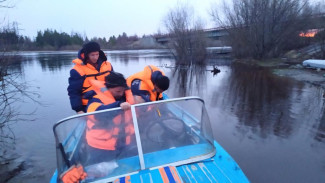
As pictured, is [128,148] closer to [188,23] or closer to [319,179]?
[319,179]

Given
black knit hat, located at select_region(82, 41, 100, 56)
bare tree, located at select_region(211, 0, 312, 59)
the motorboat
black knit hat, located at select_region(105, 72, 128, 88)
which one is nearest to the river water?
the motorboat

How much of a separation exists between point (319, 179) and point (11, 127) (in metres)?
7.69

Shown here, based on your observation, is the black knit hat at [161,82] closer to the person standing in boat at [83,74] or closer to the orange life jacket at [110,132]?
the orange life jacket at [110,132]

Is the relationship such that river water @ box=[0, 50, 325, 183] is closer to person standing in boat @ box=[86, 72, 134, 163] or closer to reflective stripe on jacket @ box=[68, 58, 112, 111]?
reflective stripe on jacket @ box=[68, 58, 112, 111]

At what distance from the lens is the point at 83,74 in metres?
3.09

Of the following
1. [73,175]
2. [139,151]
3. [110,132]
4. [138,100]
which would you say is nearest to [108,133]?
[110,132]

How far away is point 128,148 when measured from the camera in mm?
2107

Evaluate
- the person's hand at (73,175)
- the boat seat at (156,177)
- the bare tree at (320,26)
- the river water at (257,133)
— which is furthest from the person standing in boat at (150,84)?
the bare tree at (320,26)

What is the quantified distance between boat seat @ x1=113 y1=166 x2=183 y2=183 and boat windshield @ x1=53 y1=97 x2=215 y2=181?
7cm

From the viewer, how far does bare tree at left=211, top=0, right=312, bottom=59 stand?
2316cm

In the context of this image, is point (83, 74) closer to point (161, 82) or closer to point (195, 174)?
point (161, 82)

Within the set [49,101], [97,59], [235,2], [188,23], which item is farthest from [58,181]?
[235,2]

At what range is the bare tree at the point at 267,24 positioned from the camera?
23.2 m

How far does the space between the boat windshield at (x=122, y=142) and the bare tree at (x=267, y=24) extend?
2546 centimetres
